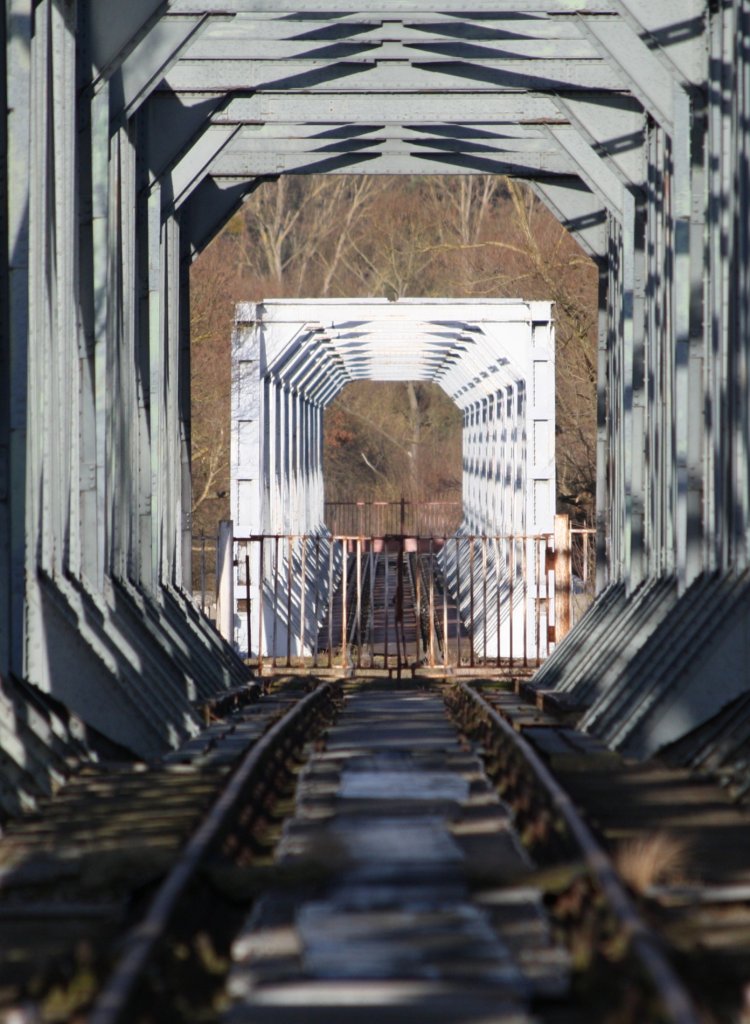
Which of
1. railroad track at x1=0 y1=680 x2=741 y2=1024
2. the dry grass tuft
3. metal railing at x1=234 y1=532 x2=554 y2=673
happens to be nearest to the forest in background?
metal railing at x1=234 y1=532 x2=554 y2=673

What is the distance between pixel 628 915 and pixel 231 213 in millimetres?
14537

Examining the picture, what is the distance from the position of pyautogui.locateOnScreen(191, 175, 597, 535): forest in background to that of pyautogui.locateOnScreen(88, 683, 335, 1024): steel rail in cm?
3558

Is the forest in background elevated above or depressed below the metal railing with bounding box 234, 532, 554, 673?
above

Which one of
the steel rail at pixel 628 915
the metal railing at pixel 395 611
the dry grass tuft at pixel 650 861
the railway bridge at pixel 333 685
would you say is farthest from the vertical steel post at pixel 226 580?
the dry grass tuft at pixel 650 861

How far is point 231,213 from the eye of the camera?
18.5 meters

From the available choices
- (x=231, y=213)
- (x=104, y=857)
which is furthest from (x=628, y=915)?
(x=231, y=213)

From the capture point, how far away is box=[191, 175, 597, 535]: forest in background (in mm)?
44844

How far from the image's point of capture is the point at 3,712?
8.75 meters

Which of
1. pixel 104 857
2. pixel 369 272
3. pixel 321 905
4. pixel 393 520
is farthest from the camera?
pixel 369 272

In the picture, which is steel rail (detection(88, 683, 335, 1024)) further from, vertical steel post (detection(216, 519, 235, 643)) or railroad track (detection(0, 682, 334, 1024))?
vertical steel post (detection(216, 519, 235, 643))

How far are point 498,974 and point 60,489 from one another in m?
6.62

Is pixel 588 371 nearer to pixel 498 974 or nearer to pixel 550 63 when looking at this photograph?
pixel 550 63

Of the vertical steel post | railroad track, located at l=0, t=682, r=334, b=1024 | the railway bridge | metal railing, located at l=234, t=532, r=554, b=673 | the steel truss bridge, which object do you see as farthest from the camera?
metal railing, located at l=234, t=532, r=554, b=673

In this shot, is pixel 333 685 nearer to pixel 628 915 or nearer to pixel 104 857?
pixel 104 857
